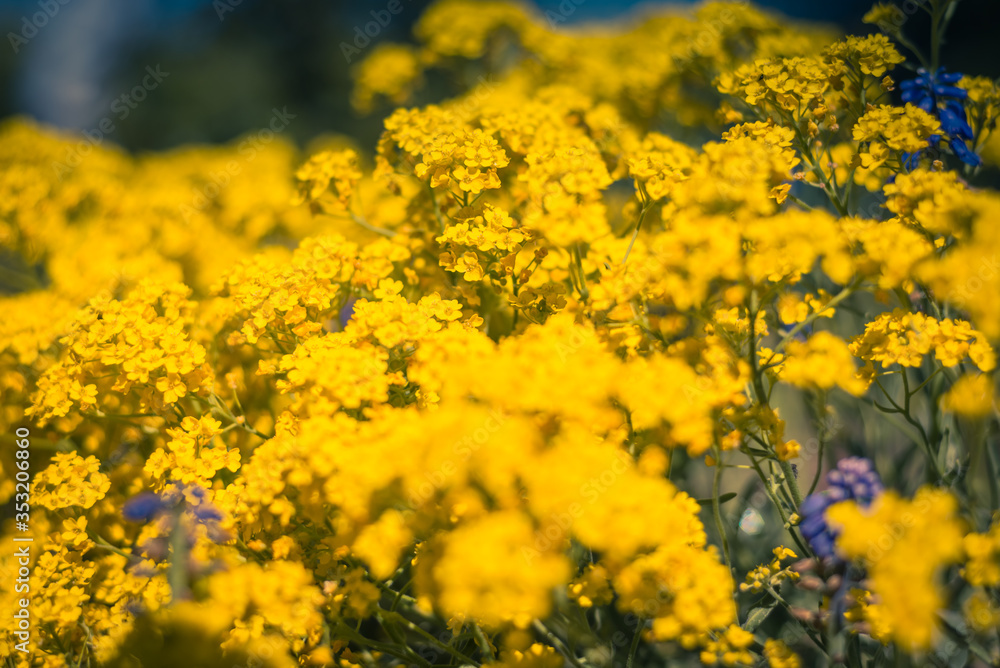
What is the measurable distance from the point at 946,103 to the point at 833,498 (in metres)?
1.40

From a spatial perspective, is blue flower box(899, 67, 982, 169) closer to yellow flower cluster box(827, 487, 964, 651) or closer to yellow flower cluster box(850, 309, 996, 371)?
yellow flower cluster box(850, 309, 996, 371)

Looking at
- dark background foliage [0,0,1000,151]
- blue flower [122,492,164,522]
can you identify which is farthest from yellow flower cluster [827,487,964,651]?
dark background foliage [0,0,1000,151]

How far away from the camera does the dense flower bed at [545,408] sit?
1.12 m

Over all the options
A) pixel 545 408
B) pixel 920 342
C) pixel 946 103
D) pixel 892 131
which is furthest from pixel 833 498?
pixel 946 103

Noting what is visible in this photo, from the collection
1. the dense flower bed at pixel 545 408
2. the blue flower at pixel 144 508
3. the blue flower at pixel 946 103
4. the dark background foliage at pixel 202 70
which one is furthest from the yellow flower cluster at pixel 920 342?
the dark background foliage at pixel 202 70

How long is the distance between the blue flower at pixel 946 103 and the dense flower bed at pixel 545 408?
0.04 feet

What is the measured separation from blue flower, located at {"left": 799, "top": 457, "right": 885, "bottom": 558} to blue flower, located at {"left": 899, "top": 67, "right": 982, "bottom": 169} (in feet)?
3.05

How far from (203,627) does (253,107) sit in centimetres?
1726

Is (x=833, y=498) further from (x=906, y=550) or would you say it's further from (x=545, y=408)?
(x=545, y=408)

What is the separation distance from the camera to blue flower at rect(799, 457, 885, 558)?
1.37 metres

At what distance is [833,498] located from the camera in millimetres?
1431

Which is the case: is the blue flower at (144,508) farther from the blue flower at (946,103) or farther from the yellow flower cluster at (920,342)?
the blue flower at (946,103)

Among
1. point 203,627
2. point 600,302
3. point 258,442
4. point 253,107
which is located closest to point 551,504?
point 600,302

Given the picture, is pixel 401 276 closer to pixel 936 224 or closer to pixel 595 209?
pixel 595 209
